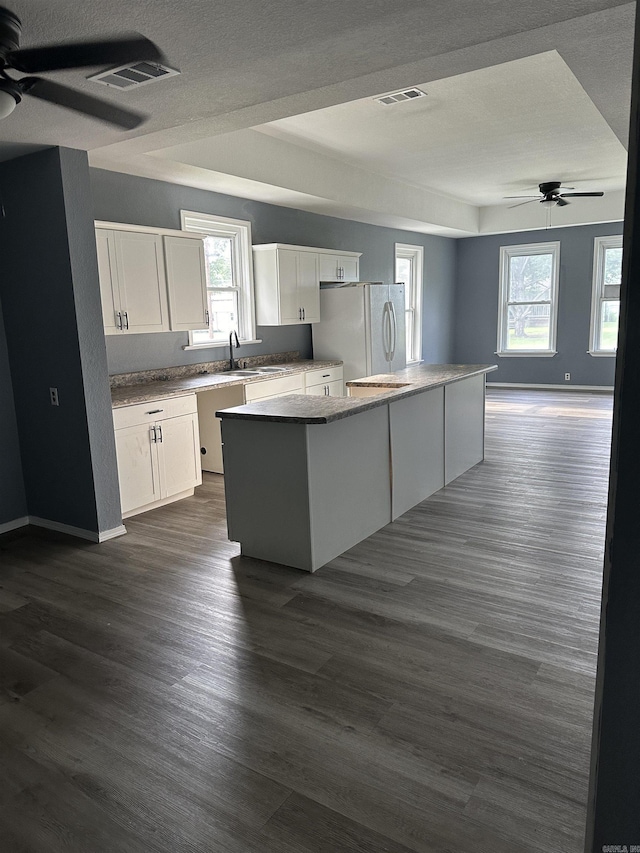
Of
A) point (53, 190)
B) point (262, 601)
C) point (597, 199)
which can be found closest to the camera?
point (262, 601)

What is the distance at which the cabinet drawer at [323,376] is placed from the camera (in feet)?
19.6

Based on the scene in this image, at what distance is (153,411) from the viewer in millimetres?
4266

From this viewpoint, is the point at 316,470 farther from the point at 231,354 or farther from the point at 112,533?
the point at 231,354

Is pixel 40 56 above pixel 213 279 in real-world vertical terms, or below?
above

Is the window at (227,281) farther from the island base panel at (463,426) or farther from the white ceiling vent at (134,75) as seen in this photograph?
the white ceiling vent at (134,75)

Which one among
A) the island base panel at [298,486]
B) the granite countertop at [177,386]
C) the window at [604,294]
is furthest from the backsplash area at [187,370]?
the window at [604,294]

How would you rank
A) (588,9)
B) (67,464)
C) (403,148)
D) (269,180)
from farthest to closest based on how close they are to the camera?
(403,148)
(269,180)
(67,464)
(588,9)

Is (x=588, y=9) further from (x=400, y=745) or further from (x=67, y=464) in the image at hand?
(x=67, y=464)

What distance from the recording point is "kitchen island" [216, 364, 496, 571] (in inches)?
126

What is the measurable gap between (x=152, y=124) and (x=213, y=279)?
2586 mm

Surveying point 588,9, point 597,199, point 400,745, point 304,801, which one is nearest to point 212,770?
point 304,801

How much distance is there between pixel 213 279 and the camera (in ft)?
18.7

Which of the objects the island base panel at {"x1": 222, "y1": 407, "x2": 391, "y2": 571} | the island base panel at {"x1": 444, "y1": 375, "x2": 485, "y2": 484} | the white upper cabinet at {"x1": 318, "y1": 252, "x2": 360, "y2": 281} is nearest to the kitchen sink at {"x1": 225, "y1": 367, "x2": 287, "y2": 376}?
the white upper cabinet at {"x1": 318, "y1": 252, "x2": 360, "y2": 281}

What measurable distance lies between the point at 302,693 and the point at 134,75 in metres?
2.53
